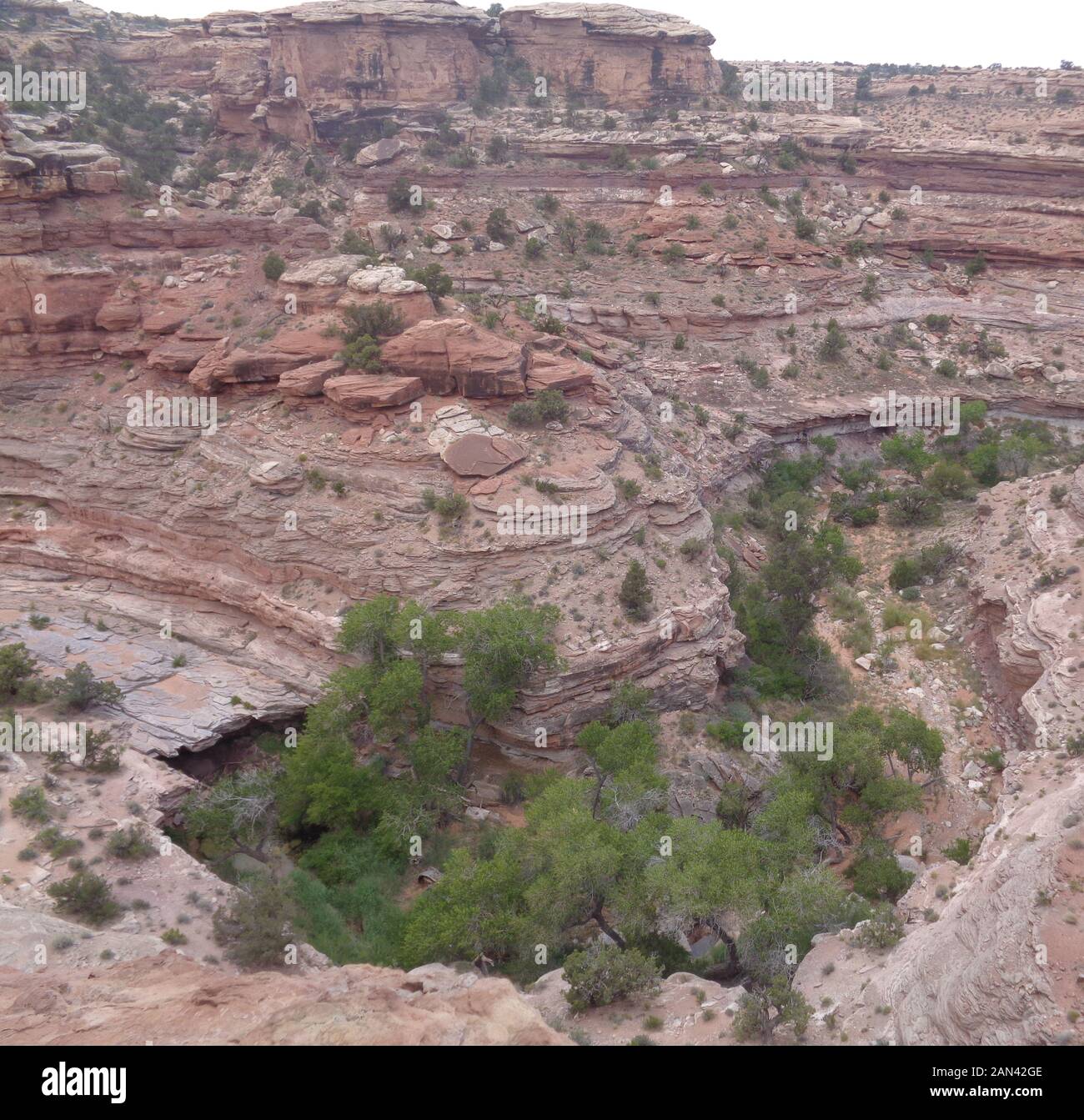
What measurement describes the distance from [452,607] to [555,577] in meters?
2.85

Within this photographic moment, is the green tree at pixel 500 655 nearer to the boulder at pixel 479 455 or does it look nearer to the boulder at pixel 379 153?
the boulder at pixel 479 455

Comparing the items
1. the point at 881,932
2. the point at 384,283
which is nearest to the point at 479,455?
the point at 384,283

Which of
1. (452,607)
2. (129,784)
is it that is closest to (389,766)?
(452,607)

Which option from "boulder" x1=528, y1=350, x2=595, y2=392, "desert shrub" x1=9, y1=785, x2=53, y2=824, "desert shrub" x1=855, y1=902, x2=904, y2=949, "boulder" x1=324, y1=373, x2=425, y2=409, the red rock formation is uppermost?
the red rock formation

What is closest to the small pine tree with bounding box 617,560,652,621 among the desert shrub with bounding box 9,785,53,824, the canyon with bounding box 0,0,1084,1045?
the canyon with bounding box 0,0,1084,1045

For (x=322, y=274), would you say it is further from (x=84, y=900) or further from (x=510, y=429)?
(x=84, y=900)

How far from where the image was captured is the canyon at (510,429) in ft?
41.4

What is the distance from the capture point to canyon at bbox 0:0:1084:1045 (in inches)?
497

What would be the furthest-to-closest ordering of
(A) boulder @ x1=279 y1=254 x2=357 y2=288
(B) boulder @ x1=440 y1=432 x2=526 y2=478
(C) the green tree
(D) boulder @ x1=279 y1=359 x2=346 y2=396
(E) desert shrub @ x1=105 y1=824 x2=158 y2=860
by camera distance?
(A) boulder @ x1=279 y1=254 x2=357 y2=288
(D) boulder @ x1=279 y1=359 x2=346 y2=396
(B) boulder @ x1=440 y1=432 x2=526 y2=478
(C) the green tree
(E) desert shrub @ x1=105 y1=824 x2=158 y2=860

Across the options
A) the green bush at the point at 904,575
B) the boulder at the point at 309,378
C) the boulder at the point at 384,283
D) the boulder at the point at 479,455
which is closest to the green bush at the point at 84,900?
the boulder at the point at 479,455

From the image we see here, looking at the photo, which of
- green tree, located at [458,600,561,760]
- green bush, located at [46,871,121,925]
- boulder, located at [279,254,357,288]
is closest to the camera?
green bush, located at [46,871,121,925]

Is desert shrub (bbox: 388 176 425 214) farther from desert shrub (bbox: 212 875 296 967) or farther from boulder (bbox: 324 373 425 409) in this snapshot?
desert shrub (bbox: 212 875 296 967)

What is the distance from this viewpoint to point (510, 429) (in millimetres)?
24031

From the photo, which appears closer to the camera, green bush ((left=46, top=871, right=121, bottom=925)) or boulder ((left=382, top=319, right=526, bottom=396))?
green bush ((left=46, top=871, right=121, bottom=925))
